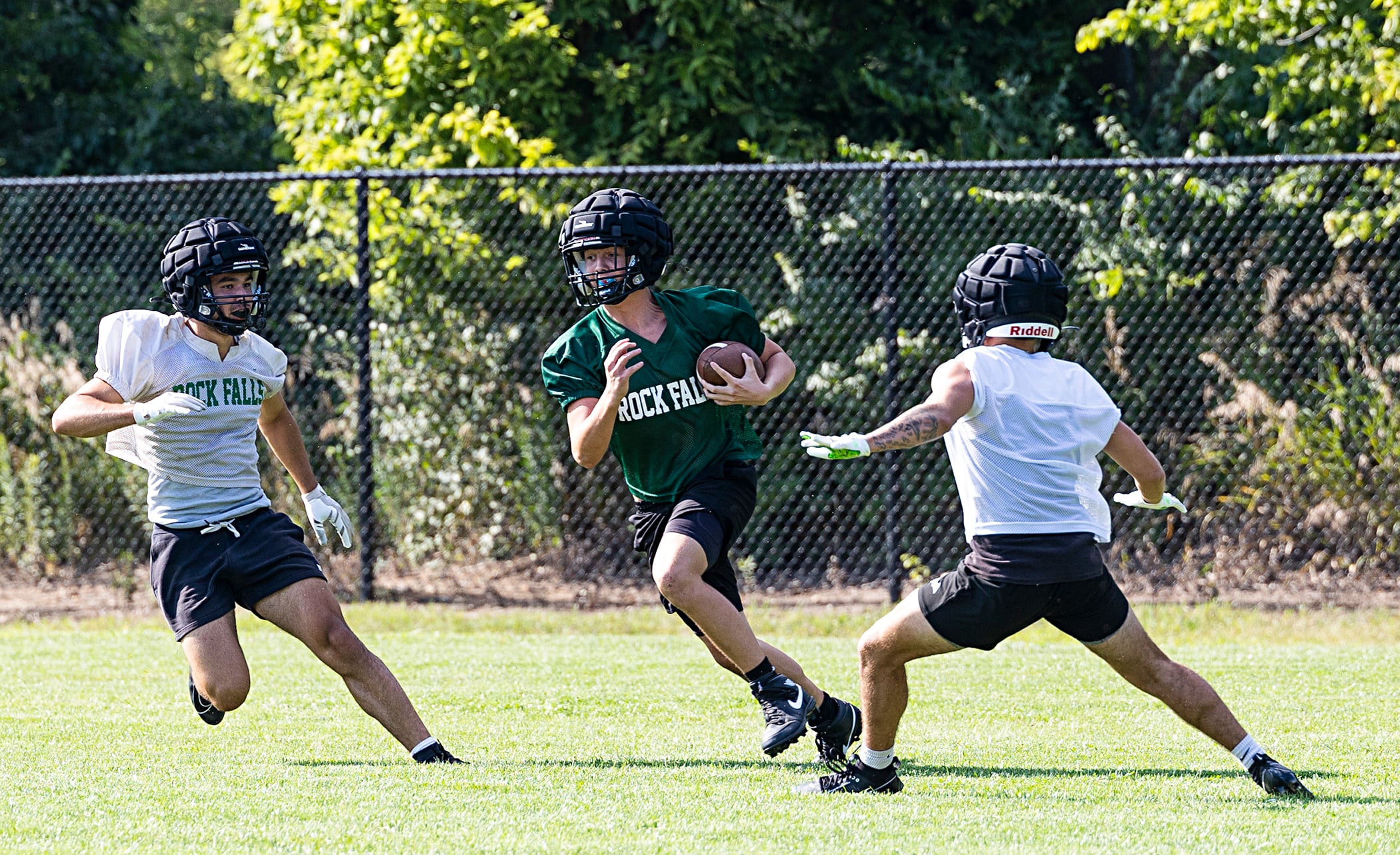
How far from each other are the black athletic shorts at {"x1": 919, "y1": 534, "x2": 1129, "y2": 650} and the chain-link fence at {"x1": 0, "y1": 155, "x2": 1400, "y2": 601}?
192 inches

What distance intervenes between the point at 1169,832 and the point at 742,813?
1095 mm

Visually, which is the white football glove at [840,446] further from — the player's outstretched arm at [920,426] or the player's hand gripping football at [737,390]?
the player's hand gripping football at [737,390]

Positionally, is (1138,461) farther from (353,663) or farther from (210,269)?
(210,269)

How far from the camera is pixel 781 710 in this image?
4785 millimetres

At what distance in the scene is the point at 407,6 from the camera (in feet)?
34.5

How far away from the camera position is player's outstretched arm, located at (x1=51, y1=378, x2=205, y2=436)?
16.0ft

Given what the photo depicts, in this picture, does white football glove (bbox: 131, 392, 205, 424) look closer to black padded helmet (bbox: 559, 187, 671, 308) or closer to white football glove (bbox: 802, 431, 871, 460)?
black padded helmet (bbox: 559, 187, 671, 308)

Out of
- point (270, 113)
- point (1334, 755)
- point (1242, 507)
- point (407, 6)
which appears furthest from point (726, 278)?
point (270, 113)

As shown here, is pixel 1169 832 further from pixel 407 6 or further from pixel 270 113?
pixel 270 113

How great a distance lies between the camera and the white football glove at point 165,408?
484 centimetres

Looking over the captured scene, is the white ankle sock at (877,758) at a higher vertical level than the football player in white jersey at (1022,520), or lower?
lower

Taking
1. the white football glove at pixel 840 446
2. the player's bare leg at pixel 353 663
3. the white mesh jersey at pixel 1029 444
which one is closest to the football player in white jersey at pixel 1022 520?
the white mesh jersey at pixel 1029 444

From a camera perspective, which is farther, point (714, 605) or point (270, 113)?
point (270, 113)

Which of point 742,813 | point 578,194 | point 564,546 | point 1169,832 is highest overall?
point 1169,832
